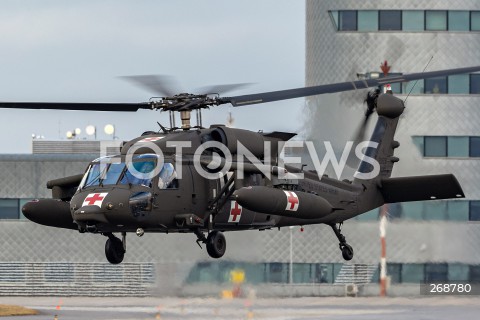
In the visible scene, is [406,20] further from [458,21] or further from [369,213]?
[369,213]

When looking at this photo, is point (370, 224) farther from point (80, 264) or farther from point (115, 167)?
point (115, 167)

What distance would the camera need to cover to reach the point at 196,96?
3222 cm

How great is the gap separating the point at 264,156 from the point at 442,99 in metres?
28.2

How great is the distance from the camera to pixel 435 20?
195 feet

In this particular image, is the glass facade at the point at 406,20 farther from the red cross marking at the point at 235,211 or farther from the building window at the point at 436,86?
the red cross marking at the point at 235,211

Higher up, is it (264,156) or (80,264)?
(264,156)

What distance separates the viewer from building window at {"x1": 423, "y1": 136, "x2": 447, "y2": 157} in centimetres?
5869

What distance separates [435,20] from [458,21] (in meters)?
1.19

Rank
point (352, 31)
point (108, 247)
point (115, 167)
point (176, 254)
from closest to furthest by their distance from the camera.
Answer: point (115, 167)
point (108, 247)
point (176, 254)
point (352, 31)

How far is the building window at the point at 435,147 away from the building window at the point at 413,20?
5568 mm

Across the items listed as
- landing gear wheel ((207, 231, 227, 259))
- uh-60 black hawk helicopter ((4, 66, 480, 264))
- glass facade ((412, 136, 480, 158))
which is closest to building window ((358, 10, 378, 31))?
glass facade ((412, 136, 480, 158))

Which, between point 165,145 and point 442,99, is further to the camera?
point 442,99

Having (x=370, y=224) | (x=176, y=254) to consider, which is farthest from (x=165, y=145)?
(x=370, y=224)

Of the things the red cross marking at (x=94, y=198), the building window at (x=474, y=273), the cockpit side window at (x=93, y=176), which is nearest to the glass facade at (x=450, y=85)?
the building window at (x=474, y=273)
